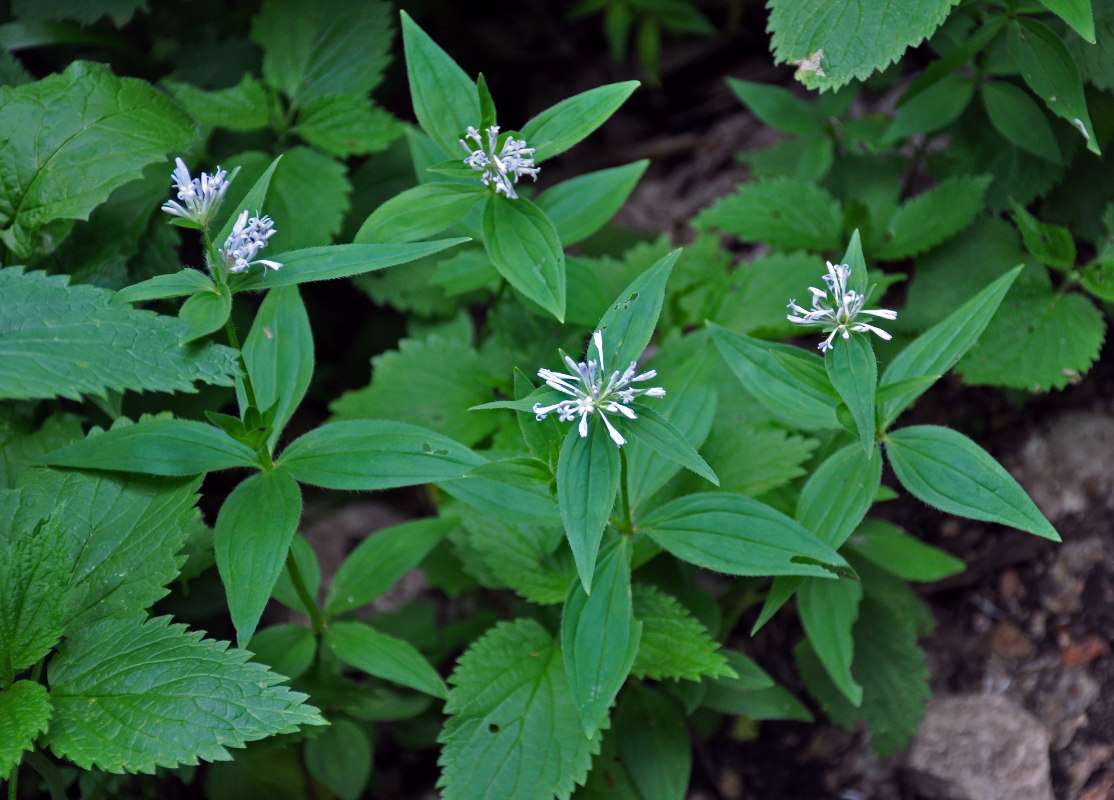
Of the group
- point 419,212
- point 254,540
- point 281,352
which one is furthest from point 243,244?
point 254,540

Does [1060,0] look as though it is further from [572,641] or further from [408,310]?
[408,310]

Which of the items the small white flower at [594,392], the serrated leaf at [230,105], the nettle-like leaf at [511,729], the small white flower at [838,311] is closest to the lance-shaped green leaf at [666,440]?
the small white flower at [594,392]

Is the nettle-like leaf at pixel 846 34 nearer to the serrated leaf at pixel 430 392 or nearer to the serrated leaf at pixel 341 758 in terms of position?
the serrated leaf at pixel 430 392

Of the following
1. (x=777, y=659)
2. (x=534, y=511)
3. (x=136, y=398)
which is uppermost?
(x=534, y=511)

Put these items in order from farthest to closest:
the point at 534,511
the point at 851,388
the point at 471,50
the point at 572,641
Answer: the point at 471,50 < the point at 534,511 < the point at 572,641 < the point at 851,388

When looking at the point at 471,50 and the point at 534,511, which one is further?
the point at 471,50

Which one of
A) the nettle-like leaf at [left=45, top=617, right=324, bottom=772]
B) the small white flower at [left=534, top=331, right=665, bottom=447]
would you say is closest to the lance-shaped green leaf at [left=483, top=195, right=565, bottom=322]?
the small white flower at [left=534, top=331, right=665, bottom=447]

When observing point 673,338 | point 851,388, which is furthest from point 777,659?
point 851,388
